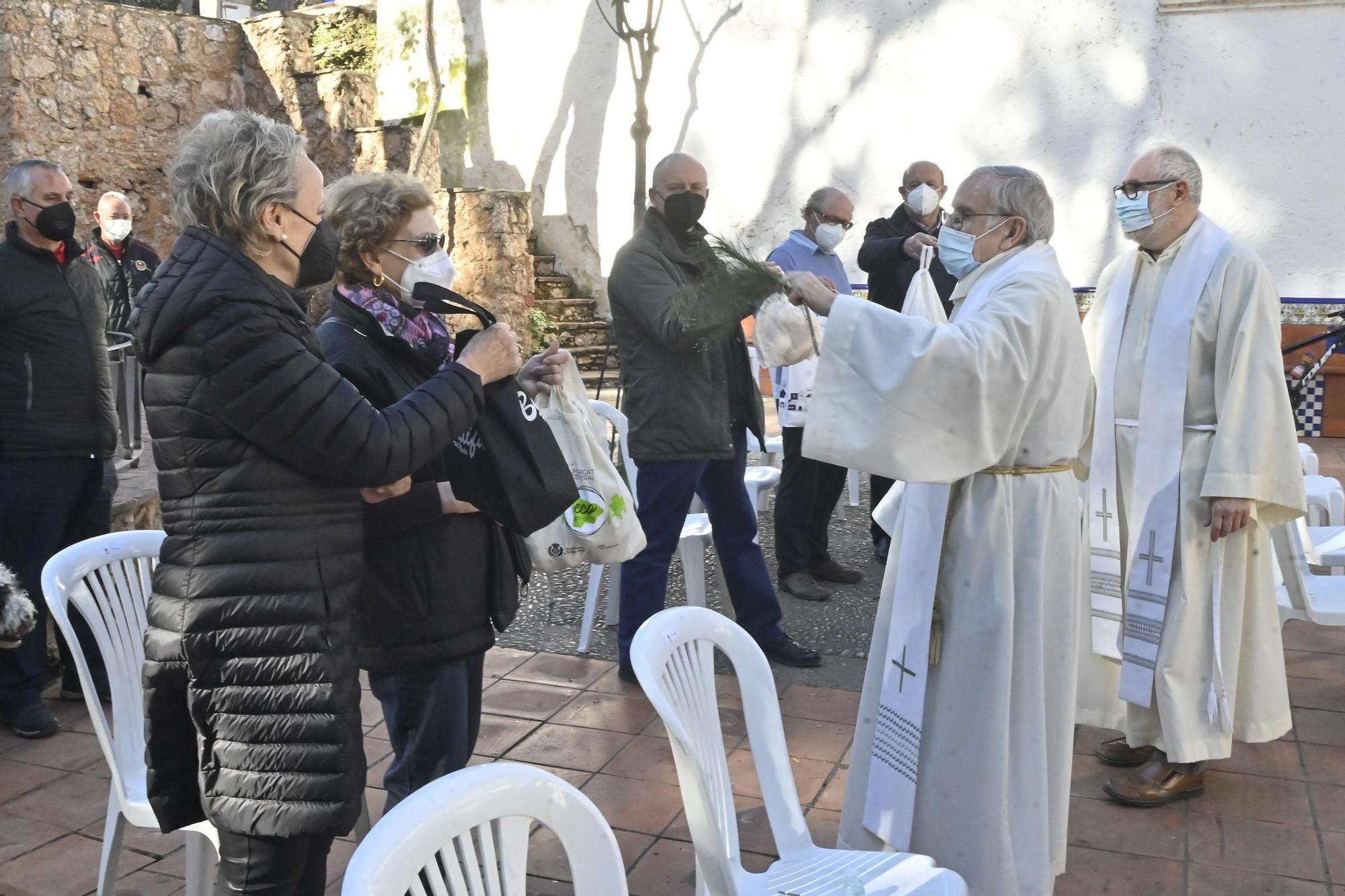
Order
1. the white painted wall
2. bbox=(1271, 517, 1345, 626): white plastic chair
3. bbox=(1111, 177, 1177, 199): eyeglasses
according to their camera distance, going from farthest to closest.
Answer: the white painted wall
bbox=(1271, 517, 1345, 626): white plastic chair
bbox=(1111, 177, 1177, 199): eyeglasses

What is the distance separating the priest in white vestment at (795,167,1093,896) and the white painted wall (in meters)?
6.62

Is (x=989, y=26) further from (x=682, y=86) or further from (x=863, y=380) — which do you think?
(x=863, y=380)

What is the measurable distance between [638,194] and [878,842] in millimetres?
9043

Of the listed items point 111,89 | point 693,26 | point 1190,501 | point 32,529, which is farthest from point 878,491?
point 111,89

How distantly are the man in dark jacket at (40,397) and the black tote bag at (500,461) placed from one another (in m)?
2.09

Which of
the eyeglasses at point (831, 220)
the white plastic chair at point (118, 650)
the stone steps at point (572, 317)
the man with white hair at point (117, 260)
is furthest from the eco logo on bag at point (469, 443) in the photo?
the stone steps at point (572, 317)

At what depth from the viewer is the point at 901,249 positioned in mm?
5395

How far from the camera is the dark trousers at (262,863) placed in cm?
188

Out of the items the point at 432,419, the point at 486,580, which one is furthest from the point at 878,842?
the point at 432,419

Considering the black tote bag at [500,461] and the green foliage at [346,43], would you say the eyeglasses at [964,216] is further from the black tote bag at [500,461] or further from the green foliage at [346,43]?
the green foliage at [346,43]

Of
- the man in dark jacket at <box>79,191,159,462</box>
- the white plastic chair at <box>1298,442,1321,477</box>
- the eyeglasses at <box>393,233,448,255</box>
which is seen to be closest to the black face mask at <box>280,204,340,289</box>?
the eyeglasses at <box>393,233,448,255</box>

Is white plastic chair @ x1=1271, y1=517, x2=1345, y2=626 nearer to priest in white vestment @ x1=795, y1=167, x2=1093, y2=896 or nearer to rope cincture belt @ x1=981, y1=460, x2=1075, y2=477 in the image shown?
priest in white vestment @ x1=795, y1=167, x2=1093, y2=896

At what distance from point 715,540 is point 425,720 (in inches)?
86.0

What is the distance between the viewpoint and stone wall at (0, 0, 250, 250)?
10680 mm
